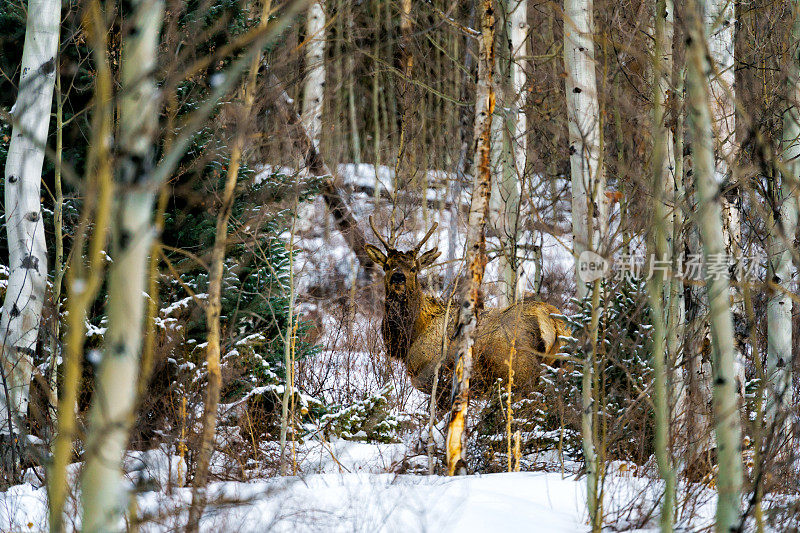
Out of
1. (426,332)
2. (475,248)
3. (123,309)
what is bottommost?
(426,332)

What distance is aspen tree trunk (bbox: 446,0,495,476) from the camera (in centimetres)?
498

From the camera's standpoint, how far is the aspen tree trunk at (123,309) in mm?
1312

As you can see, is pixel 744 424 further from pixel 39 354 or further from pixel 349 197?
pixel 349 197

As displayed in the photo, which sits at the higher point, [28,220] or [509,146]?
[509,146]

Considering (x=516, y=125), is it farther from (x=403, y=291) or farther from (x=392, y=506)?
(x=392, y=506)

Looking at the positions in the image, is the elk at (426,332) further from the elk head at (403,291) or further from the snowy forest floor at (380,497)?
the snowy forest floor at (380,497)

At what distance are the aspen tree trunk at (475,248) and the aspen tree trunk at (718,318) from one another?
281 centimetres

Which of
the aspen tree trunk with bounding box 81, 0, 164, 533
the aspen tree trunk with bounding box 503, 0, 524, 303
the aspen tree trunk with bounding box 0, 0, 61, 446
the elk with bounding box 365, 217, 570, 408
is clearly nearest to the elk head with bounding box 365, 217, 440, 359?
the elk with bounding box 365, 217, 570, 408

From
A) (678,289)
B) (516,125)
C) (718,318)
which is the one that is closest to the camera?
(718,318)

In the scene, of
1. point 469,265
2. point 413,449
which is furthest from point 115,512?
point 413,449

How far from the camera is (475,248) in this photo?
5.07 meters

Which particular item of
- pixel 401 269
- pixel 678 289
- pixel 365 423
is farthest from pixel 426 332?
pixel 678 289

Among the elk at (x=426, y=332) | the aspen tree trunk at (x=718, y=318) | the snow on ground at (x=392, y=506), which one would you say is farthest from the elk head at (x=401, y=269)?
the aspen tree trunk at (x=718, y=318)

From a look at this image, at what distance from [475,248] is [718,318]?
115 inches
